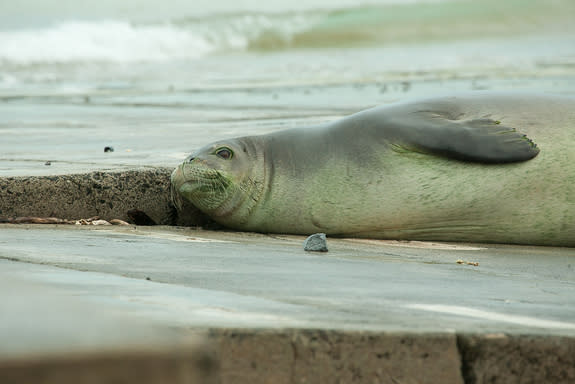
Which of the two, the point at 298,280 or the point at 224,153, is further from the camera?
the point at 224,153

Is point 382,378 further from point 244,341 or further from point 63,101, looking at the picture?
point 63,101

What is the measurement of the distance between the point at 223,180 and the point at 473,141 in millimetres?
1299

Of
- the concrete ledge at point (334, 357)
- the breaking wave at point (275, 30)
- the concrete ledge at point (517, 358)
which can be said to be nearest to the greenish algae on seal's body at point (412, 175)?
the concrete ledge at point (517, 358)

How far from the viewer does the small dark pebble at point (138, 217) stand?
4965mm

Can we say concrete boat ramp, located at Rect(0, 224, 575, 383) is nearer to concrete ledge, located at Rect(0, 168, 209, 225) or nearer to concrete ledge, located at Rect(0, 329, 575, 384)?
concrete ledge, located at Rect(0, 329, 575, 384)

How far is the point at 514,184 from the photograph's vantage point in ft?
14.5

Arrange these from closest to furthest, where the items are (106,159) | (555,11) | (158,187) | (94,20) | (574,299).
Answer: (574,299) < (158,187) < (106,159) < (94,20) < (555,11)

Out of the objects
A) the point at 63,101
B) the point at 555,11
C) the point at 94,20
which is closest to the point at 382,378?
the point at 63,101

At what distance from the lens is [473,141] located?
14.4ft

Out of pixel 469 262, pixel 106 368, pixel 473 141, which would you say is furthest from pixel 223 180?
pixel 106 368

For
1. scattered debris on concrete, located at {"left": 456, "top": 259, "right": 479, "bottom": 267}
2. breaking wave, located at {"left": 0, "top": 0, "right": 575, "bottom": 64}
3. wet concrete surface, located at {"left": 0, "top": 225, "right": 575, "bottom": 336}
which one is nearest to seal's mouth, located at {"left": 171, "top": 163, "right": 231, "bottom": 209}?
wet concrete surface, located at {"left": 0, "top": 225, "right": 575, "bottom": 336}

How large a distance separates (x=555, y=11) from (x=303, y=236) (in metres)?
40.2

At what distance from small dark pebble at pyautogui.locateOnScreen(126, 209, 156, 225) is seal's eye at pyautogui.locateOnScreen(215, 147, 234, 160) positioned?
525 millimetres

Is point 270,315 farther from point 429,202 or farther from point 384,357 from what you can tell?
point 429,202
